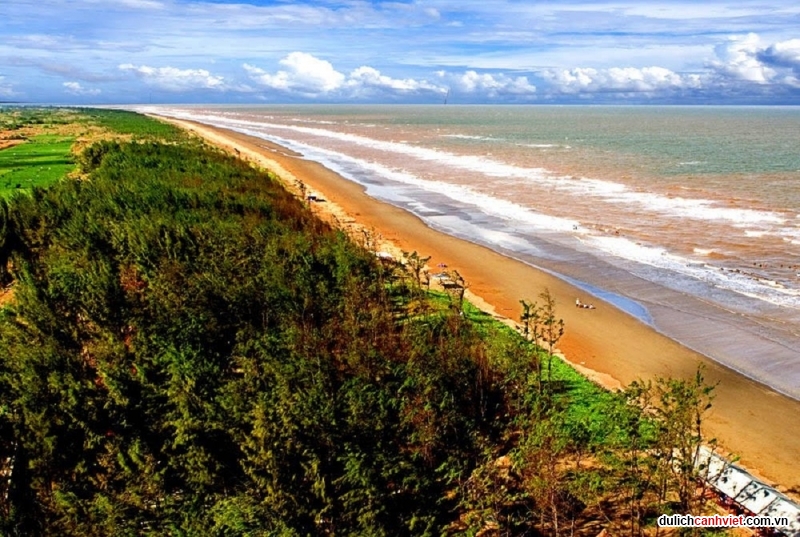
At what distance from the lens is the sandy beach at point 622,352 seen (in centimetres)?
997

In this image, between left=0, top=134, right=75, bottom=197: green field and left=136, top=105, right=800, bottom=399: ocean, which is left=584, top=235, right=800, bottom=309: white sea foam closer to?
left=136, top=105, right=800, bottom=399: ocean

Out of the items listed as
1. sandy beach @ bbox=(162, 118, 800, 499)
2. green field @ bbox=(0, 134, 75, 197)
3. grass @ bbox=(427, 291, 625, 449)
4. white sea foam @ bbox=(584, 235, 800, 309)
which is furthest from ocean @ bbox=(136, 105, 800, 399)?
green field @ bbox=(0, 134, 75, 197)

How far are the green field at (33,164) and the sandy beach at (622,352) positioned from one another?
49.6 ft

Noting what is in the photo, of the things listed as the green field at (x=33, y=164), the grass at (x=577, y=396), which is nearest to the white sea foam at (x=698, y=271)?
the grass at (x=577, y=396)

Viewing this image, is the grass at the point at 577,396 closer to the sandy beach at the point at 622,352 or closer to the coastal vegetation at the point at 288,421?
the coastal vegetation at the point at 288,421

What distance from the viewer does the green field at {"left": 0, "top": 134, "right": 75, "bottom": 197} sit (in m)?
29.5

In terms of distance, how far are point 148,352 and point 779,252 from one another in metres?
22.0

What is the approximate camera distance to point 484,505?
25.0 feet

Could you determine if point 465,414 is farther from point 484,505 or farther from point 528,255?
point 528,255

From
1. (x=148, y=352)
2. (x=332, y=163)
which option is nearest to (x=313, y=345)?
(x=148, y=352)

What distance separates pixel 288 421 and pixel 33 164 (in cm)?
3961

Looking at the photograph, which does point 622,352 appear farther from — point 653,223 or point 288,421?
point 653,223

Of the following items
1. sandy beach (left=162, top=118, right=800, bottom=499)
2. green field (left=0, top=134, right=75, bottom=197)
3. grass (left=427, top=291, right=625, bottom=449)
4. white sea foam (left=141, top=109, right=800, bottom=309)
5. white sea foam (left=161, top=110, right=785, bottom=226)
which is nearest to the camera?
grass (left=427, top=291, right=625, bottom=449)

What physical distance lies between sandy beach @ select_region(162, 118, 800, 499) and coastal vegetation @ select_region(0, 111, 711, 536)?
3.04 ft
